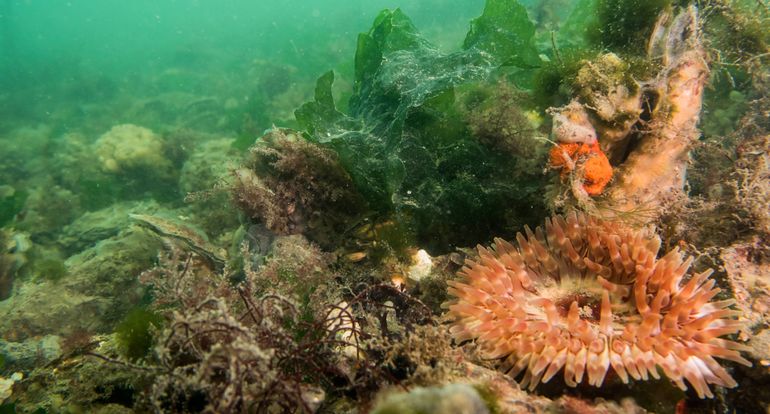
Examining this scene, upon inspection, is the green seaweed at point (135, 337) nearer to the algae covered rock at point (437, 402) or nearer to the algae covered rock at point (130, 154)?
the algae covered rock at point (437, 402)

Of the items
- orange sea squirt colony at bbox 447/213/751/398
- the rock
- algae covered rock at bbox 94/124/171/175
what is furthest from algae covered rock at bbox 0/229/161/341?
orange sea squirt colony at bbox 447/213/751/398

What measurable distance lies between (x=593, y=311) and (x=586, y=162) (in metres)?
1.14

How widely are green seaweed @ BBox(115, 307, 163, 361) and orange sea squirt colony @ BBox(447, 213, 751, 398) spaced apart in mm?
2103

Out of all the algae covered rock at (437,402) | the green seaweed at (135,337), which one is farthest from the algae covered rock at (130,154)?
the algae covered rock at (437,402)

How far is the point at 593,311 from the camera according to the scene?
8.77 ft

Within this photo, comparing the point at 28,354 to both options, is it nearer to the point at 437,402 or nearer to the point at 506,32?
the point at 437,402

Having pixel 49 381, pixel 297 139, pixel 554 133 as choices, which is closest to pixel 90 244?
pixel 49 381

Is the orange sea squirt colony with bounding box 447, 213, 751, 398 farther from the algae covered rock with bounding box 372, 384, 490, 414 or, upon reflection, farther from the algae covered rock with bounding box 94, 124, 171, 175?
the algae covered rock with bounding box 94, 124, 171, 175

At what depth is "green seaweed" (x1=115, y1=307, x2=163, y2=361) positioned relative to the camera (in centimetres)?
253

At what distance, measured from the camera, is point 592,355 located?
214 centimetres

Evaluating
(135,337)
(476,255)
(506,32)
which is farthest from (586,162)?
(135,337)

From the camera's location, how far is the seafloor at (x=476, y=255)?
6.72 feet

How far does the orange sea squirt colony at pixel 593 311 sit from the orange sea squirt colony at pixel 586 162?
327 millimetres

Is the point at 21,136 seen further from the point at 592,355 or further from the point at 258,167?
the point at 592,355
